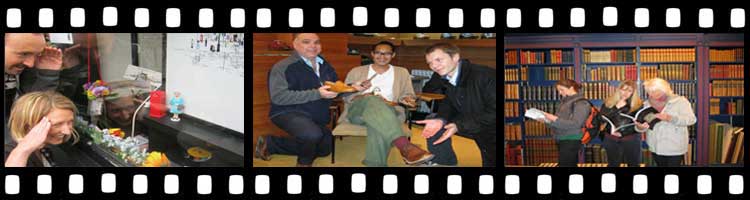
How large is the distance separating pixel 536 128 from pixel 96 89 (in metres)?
3.71

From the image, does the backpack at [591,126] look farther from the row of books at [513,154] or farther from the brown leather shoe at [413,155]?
the brown leather shoe at [413,155]

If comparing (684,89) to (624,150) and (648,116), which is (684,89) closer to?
(648,116)

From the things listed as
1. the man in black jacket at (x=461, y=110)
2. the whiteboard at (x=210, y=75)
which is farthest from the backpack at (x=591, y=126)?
the whiteboard at (x=210, y=75)

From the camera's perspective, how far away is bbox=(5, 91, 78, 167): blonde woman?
716 centimetres

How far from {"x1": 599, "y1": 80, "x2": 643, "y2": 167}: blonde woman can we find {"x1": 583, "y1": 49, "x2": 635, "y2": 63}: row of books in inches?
7.9

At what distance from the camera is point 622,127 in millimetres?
7297

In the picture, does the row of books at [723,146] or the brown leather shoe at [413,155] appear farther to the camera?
the row of books at [723,146]

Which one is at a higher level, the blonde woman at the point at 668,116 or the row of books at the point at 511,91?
the row of books at the point at 511,91

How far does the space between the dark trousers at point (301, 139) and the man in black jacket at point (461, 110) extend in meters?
0.81

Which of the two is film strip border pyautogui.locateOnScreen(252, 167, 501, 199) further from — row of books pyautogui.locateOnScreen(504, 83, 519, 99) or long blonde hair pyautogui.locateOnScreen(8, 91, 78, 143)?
long blonde hair pyautogui.locateOnScreen(8, 91, 78, 143)

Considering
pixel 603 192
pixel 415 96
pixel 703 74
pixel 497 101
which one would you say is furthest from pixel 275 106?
pixel 703 74

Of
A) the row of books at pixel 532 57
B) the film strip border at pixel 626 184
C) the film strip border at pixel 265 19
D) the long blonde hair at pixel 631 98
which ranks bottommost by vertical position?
the film strip border at pixel 626 184

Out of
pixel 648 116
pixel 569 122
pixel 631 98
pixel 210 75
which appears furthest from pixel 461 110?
pixel 210 75

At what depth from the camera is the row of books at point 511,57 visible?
7195 millimetres
